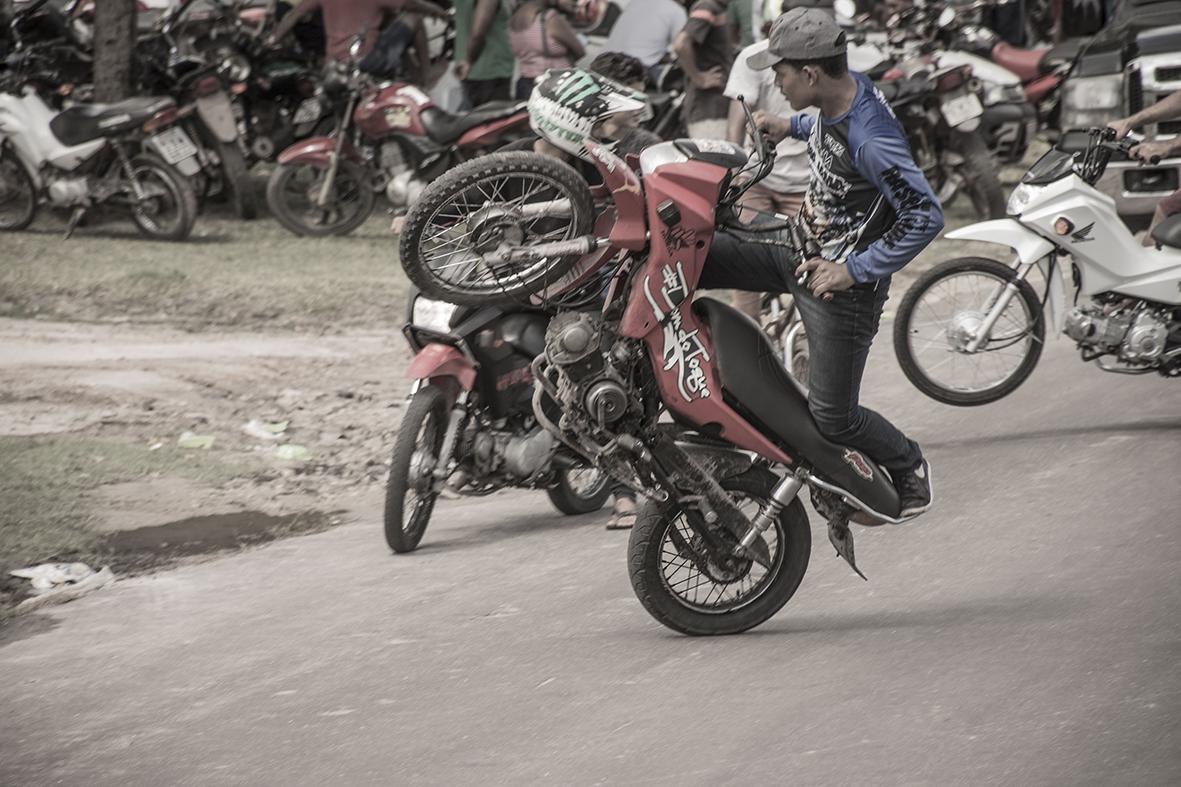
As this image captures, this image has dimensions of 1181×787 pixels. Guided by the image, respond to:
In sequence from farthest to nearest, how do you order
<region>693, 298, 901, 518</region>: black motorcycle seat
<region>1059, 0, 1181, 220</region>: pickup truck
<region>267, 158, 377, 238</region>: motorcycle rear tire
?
<region>267, 158, 377, 238</region>: motorcycle rear tire
<region>1059, 0, 1181, 220</region>: pickup truck
<region>693, 298, 901, 518</region>: black motorcycle seat

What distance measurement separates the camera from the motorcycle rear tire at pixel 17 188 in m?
12.9

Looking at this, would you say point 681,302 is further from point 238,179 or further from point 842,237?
point 238,179

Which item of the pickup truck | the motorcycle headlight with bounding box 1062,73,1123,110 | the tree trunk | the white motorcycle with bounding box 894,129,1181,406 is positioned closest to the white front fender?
the white motorcycle with bounding box 894,129,1181,406

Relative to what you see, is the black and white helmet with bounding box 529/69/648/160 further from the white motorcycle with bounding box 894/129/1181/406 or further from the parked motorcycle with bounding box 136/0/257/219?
the parked motorcycle with bounding box 136/0/257/219

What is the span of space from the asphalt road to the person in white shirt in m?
7.47

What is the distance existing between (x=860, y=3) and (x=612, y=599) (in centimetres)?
1262

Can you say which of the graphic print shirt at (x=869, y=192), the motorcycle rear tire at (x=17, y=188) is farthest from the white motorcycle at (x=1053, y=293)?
the motorcycle rear tire at (x=17, y=188)

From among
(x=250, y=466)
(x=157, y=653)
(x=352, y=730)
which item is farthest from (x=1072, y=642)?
(x=250, y=466)

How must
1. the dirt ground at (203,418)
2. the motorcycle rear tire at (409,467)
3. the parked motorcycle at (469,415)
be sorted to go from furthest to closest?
1. the dirt ground at (203,418)
2. the parked motorcycle at (469,415)
3. the motorcycle rear tire at (409,467)

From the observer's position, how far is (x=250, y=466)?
780 cm

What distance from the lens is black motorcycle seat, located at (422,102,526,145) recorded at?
12.9 metres

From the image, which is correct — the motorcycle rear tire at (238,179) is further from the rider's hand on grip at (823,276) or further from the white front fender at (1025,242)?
Answer: the rider's hand on grip at (823,276)

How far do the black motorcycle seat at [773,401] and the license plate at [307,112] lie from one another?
32.6 feet

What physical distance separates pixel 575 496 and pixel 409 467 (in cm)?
103
